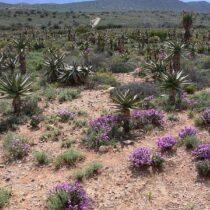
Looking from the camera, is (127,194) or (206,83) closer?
(127,194)

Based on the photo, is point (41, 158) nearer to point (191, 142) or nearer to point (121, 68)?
point (191, 142)

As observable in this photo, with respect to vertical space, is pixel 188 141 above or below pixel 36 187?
above

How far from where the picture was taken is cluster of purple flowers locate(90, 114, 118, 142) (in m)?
10.9

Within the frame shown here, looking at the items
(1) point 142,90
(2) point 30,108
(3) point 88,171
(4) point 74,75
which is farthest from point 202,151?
(4) point 74,75

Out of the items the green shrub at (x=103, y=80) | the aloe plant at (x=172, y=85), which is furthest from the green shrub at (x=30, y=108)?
the green shrub at (x=103, y=80)

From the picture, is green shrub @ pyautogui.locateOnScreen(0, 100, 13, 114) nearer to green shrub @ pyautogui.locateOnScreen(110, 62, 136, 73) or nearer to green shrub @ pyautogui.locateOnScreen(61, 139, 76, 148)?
green shrub @ pyautogui.locateOnScreen(61, 139, 76, 148)

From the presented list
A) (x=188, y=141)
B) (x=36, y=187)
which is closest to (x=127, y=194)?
(x=36, y=187)

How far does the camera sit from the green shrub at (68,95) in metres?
15.5

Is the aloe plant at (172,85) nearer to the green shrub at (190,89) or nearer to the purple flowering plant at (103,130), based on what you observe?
the green shrub at (190,89)

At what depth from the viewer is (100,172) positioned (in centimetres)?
931

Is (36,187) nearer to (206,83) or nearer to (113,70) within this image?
(206,83)

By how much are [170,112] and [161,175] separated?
461 cm

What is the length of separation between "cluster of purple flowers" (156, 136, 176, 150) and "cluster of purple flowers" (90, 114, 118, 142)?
57.0 inches

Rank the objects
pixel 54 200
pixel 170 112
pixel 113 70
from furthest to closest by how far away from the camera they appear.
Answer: pixel 113 70
pixel 170 112
pixel 54 200
